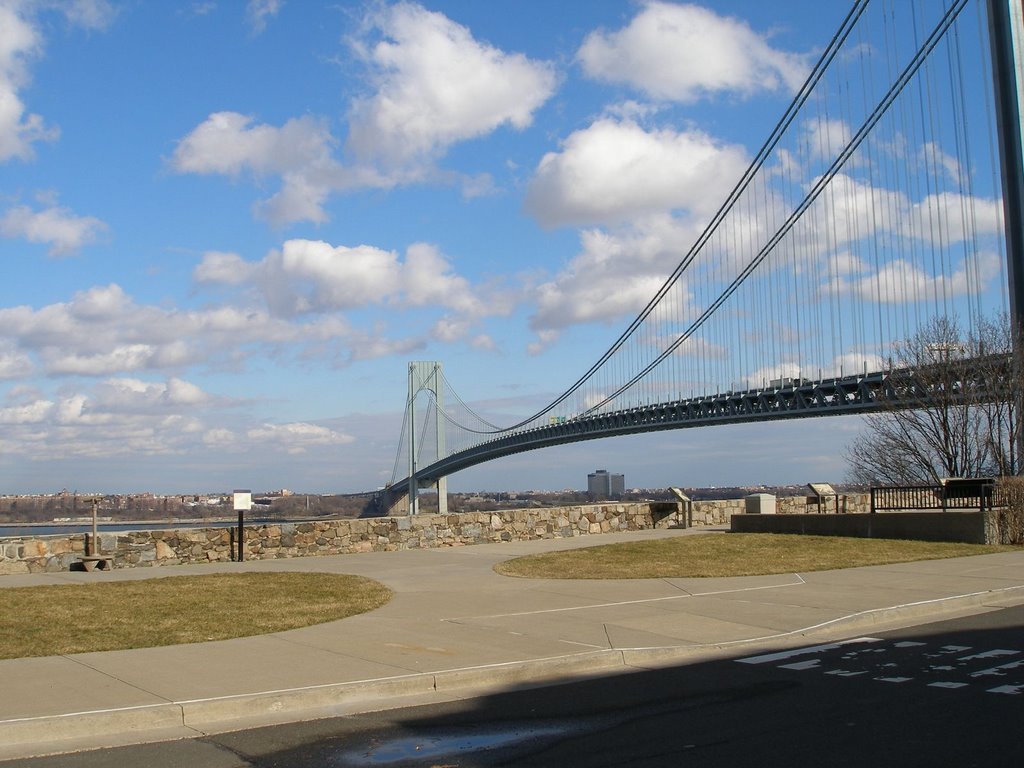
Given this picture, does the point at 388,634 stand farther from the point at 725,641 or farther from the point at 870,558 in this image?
the point at 870,558

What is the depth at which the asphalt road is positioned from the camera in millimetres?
5699

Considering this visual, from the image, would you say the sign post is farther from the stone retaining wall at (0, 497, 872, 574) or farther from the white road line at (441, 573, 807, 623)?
the white road line at (441, 573, 807, 623)

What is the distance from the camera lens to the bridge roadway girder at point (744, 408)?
110 ft

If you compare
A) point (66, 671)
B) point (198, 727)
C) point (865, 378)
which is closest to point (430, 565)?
point (66, 671)

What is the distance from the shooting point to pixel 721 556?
1777cm

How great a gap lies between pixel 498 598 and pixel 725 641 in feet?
12.0

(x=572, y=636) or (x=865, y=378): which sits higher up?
(x=865, y=378)

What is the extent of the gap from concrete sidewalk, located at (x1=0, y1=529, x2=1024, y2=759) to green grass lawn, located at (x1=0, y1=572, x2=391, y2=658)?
0.41 meters

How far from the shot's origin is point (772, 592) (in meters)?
13.0

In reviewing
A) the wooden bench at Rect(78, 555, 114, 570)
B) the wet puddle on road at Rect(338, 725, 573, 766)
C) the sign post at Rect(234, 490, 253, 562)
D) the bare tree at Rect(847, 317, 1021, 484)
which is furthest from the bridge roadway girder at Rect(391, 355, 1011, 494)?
the wet puddle on road at Rect(338, 725, 573, 766)

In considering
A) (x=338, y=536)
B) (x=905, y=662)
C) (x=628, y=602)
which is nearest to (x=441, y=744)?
(x=905, y=662)

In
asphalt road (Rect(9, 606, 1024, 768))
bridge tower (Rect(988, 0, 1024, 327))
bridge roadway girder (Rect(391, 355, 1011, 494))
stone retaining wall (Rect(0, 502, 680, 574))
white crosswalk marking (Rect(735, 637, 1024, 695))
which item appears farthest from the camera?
bridge roadway girder (Rect(391, 355, 1011, 494))

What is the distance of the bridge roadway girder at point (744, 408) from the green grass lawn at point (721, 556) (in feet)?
42.8

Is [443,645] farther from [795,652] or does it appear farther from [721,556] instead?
[721,556]
